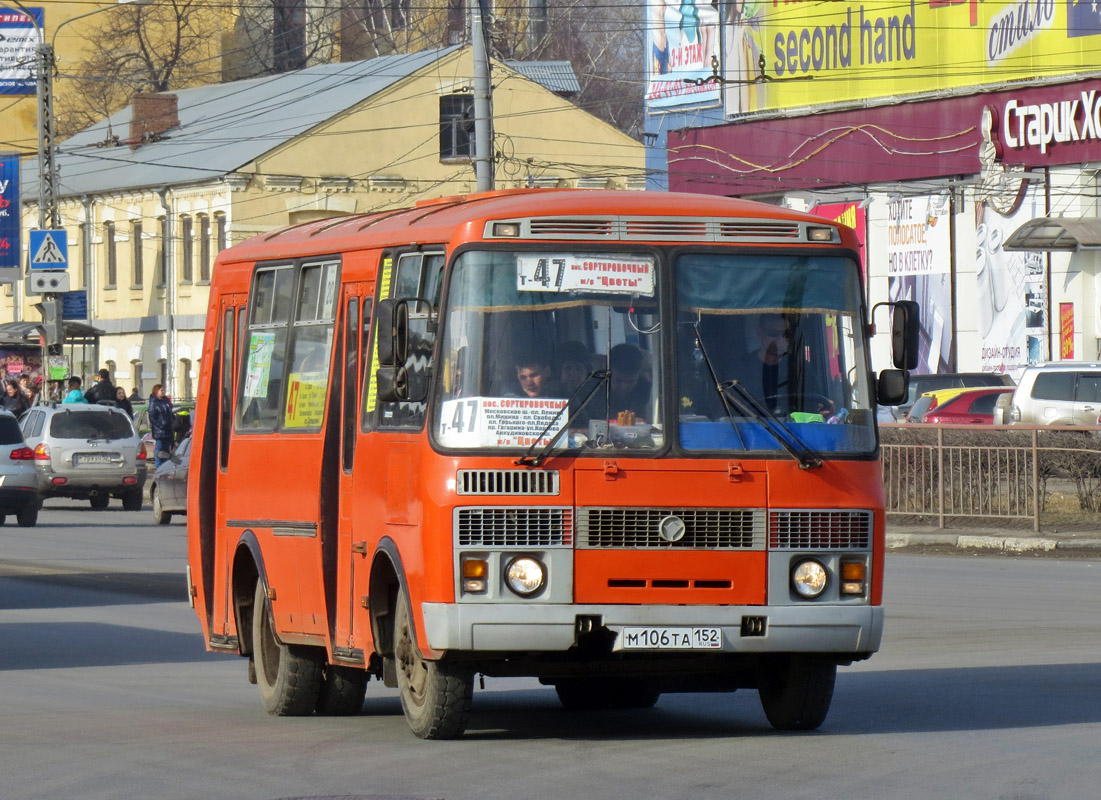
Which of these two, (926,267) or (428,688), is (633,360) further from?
(926,267)

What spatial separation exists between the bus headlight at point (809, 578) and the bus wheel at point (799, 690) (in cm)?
48

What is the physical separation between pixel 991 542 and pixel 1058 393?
797 centimetres

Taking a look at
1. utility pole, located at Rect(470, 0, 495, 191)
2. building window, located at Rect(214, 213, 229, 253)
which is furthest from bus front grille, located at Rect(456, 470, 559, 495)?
building window, located at Rect(214, 213, 229, 253)

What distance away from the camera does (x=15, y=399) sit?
42.2 metres

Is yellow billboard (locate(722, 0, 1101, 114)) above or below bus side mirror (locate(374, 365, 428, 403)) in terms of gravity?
above

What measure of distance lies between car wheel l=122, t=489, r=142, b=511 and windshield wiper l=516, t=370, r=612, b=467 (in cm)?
2579

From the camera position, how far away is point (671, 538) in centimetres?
950

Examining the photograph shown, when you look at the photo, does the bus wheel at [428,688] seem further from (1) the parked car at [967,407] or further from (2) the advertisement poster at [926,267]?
(2) the advertisement poster at [926,267]

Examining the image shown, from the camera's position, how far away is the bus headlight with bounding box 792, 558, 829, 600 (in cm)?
965

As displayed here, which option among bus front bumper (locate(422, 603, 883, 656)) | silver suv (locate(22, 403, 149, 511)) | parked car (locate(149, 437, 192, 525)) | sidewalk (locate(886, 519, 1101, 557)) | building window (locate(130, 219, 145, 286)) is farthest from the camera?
building window (locate(130, 219, 145, 286))

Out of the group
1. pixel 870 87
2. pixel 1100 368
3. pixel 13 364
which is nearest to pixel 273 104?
pixel 13 364

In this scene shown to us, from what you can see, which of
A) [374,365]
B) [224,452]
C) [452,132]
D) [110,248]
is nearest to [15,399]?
[452,132]

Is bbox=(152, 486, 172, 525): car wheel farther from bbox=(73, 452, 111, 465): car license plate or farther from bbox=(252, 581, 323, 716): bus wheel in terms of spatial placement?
bbox=(252, 581, 323, 716): bus wheel

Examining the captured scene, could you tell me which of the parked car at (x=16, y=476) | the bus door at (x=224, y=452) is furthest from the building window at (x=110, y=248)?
the bus door at (x=224, y=452)
